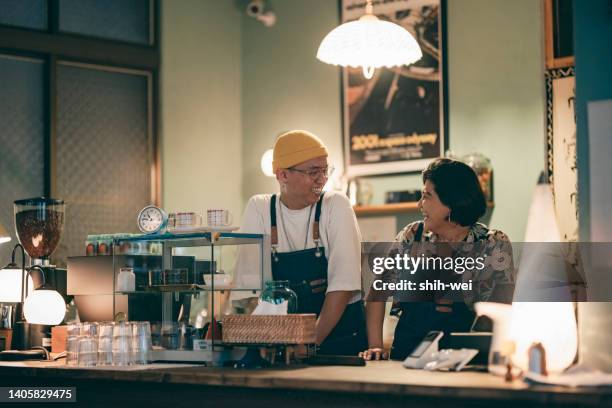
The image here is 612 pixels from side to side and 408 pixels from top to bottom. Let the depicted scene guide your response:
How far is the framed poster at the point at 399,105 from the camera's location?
6398mm

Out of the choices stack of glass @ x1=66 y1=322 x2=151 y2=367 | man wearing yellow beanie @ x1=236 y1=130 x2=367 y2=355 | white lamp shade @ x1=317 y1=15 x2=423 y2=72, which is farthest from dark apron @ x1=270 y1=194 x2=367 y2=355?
white lamp shade @ x1=317 y1=15 x2=423 y2=72

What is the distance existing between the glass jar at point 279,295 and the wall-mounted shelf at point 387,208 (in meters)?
3.23

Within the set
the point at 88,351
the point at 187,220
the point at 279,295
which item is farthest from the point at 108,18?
the point at 279,295

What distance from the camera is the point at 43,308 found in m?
3.75

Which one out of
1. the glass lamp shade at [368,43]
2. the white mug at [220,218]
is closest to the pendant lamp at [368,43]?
the glass lamp shade at [368,43]

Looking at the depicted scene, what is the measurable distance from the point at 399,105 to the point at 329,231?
2994 mm

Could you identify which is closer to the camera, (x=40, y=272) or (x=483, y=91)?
(x=40, y=272)

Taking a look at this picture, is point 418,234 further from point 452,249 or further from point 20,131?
point 20,131

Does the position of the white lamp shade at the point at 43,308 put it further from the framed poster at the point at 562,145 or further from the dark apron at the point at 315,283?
the framed poster at the point at 562,145

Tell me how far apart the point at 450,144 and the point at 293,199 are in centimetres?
273

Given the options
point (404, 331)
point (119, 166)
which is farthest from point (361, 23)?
point (119, 166)

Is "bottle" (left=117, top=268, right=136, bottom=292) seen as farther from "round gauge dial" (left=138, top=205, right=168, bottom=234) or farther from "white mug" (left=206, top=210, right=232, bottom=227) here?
"white mug" (left=206, top=210, right=232, bottom=227)

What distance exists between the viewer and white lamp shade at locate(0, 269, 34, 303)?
152 inches

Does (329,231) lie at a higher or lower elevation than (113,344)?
higher
